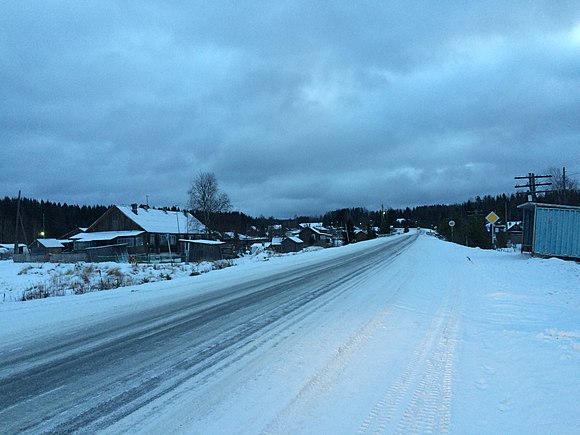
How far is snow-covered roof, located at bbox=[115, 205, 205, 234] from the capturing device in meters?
63.6

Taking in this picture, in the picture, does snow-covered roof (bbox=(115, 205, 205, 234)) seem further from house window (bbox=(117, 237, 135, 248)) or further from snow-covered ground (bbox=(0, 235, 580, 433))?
snow-covered ground (bbox=(0, 235, 580, 433))

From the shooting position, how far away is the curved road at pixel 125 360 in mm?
3883

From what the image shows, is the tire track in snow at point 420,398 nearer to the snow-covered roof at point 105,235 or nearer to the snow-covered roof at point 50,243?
the snow-covered roof at point 105,235

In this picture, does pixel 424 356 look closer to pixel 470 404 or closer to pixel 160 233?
pixel 470 404

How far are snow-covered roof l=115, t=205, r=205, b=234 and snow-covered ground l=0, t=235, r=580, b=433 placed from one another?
56536 millimetres

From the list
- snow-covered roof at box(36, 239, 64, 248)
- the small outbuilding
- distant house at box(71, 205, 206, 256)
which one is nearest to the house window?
distant house at box(71, 205, 206, 256)

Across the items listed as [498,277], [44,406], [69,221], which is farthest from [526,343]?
[69,221]

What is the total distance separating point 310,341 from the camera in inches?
245

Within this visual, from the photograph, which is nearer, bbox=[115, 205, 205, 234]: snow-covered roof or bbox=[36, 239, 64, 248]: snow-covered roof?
bbox=[115, 205, 205, 234]: snow-covered roof

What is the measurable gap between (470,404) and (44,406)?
436 cm

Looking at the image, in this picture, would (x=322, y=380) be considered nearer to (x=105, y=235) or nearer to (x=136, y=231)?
(x=136, y=231)

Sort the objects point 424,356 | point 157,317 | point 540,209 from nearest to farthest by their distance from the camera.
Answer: point 424,356, point 157,317, point 540,209

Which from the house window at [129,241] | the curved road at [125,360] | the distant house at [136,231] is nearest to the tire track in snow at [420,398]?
the curved road at [125,360]

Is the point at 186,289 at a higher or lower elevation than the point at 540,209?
lower
